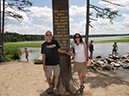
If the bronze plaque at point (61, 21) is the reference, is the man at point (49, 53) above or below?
below

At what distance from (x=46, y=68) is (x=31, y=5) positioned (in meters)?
9.67

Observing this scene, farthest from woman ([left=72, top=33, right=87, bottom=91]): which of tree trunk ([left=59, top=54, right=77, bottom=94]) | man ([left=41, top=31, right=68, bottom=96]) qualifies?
man ([left=41, top=31, right=68, bottom=96])

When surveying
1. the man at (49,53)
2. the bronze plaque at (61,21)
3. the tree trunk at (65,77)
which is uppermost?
the bronze plaque at (61,21)

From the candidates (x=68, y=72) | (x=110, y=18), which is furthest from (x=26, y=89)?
(x=110, y=18)

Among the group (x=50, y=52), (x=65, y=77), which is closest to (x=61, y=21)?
(x=50, y=52)

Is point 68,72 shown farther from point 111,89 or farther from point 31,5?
point 31,5

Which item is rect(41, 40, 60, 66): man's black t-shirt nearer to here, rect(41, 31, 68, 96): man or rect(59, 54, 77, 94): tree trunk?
rect(41, 31, 68, 96): man

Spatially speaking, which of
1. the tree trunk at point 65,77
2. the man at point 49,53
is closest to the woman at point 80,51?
the tree trunk at point 65,77

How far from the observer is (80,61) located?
12.1 feet

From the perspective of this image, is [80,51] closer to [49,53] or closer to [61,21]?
[49,53]

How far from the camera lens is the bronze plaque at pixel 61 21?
12.6 ft

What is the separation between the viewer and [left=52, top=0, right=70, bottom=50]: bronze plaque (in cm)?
383

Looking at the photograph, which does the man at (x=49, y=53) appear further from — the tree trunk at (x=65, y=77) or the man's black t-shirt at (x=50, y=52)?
the tree trunk at (x=65, y=77)

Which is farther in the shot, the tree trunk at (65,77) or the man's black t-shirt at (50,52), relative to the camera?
the tree trunk at (65,77)
